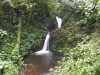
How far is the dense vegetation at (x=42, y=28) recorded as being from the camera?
32.1 feet

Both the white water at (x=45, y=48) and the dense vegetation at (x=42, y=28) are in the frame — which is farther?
the white water at (x=45, y=48)

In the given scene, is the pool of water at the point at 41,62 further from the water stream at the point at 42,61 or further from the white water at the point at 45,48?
the white water at the point at 45,48

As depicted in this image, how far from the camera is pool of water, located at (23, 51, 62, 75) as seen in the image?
32.7ft

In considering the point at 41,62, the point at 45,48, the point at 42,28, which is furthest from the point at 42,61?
the point at 42,28

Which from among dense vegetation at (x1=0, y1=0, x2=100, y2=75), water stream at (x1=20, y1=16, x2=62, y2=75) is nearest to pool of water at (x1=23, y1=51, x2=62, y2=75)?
water stream at (x1=20, y1=16, x2=62, y2=75)

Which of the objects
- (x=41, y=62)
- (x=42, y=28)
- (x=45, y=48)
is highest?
(x=42, y=28)

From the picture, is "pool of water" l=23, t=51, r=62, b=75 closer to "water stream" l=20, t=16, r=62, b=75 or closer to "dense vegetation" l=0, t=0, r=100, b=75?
"water stream" l=20, t=16, r=62, b=75

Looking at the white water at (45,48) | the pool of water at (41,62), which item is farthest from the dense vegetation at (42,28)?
the pool of water at (41,62)

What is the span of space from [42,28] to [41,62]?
5392mm

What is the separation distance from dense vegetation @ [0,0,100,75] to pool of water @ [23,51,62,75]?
57cm

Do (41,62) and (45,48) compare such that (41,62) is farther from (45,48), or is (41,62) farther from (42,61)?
(45,48)

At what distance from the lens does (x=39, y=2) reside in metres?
16.4

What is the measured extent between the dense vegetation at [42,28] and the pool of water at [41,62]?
0.57m

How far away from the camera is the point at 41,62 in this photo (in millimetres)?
11367
